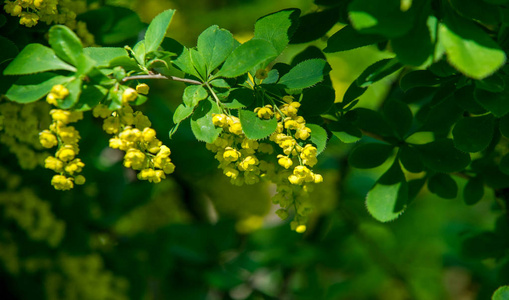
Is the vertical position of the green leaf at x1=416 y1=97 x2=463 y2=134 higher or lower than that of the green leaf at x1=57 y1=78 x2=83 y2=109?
lower

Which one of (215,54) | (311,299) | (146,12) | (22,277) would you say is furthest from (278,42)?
(146,12)

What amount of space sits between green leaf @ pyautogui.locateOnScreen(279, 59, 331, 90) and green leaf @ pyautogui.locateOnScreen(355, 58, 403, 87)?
60 millimetres

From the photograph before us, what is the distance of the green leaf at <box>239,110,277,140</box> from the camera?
694 millimetres

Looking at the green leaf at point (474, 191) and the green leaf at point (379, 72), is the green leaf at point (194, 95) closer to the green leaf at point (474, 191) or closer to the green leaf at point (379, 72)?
the green leaf at point (379, 72)

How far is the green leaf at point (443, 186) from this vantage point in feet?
3.08

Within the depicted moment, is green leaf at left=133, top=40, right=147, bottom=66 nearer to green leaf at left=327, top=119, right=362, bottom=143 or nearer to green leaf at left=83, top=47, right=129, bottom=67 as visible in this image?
green leaf at left=83, top=47, right=129, bottom=67

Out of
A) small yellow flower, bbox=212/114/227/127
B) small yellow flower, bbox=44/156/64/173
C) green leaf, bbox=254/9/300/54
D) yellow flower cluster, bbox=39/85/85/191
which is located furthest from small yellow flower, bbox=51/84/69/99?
green leaf, bbox=254/9/300/54

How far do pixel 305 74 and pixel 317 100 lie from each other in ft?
0.18

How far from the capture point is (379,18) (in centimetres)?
58

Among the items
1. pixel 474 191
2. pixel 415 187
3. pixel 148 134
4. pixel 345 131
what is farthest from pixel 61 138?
pixel 474 191

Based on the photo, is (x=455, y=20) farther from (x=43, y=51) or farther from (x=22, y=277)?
(x=22, y=277)

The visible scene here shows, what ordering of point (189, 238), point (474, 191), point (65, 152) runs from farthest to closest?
point (189, 238) → point (474, 191) → point (65, 152)

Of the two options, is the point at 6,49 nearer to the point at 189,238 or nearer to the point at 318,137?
the point at 318,137

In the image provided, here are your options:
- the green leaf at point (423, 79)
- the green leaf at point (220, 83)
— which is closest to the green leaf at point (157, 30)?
the green leaf at point (220, 83)
